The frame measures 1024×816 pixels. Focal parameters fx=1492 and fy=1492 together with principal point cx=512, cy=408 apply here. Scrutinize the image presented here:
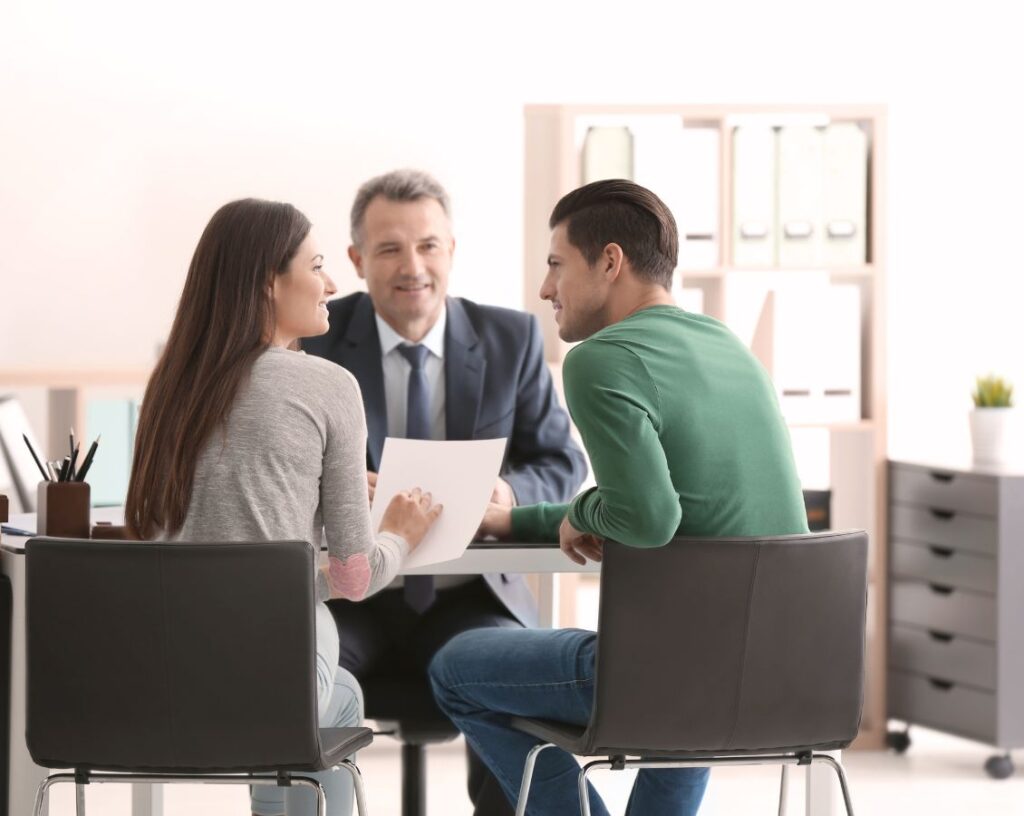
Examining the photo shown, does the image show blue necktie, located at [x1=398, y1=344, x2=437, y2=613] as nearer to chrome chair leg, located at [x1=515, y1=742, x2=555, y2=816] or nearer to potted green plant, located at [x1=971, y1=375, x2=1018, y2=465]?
chrome chair leg, located at [x1=515, y1=742, x2=555, y2=816]

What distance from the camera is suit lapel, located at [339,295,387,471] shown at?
9.52 feet

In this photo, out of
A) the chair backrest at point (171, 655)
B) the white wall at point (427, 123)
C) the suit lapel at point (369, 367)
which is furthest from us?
the white wall at point (427, 123)

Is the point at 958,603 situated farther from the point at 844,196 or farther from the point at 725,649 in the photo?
the point at 725,649

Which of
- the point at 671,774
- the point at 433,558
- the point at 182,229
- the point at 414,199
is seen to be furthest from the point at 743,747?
the point at 182,229

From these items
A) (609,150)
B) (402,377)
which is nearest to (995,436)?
(609,150)

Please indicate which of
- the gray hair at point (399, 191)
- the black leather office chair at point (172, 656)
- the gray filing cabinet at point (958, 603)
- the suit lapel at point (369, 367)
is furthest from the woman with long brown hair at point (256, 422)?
the gray filing cabinet at point (958, 603)

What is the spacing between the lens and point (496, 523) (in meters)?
2.39

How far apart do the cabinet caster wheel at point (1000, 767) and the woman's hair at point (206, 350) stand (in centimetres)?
266

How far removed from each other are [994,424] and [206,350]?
9.02ft

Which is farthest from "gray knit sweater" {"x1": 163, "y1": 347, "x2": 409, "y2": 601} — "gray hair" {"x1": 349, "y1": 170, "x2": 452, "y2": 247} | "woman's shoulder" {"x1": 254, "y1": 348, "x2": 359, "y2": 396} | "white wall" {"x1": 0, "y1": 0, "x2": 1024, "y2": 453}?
"white wall" {"x1": 0, "y1": 0, "x2": 1024, "y2": 453}

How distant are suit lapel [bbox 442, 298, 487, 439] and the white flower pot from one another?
1.76 metres

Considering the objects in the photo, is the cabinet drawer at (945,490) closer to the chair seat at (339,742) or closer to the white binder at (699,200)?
the white binder at (699,200)

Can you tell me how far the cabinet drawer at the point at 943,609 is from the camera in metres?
3.95

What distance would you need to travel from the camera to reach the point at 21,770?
2277 mm
